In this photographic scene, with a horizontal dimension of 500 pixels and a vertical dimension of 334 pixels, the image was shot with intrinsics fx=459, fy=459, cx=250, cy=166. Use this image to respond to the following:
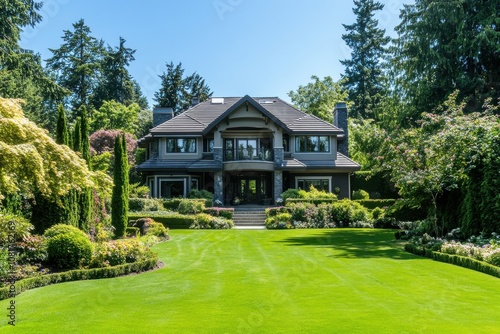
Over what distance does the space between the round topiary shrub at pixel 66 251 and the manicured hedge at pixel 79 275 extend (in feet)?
2.20

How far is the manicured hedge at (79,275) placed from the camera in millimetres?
9430

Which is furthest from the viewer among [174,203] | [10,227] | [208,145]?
[208,145]

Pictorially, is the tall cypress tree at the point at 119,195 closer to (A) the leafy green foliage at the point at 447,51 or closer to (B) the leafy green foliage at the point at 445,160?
(B) the leafy green foliage at the point at 445,160

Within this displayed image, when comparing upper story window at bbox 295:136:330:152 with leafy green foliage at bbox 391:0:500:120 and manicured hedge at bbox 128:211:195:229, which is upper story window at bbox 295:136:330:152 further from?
manicured hedge at bbox 128:211:195:229

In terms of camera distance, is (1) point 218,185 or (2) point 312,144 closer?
(1) point 218,185

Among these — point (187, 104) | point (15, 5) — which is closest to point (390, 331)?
point (15, 5)

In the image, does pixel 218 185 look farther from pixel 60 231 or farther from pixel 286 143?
pixel 60 231

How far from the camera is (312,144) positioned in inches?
1411

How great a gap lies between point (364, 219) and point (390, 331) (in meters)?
20.3

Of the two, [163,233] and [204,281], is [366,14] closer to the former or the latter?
[163,233]

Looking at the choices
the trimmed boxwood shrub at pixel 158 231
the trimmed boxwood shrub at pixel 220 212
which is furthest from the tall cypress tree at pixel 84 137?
the trimmed boxwood shrub at pixel 220 212

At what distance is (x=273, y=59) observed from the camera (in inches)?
683

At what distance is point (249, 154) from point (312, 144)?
5.09 metres

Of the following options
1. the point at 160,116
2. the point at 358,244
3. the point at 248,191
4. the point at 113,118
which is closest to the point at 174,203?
the point at 248,191
